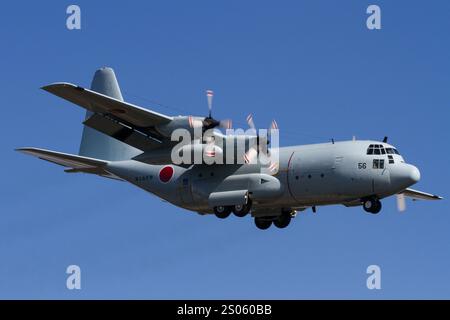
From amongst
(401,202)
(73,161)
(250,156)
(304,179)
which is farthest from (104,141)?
(401,202)

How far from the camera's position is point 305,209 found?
31.7 meters

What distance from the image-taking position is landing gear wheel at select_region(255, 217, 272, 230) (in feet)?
104

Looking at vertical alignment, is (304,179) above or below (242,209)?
above

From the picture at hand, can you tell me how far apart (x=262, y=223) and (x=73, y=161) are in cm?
714

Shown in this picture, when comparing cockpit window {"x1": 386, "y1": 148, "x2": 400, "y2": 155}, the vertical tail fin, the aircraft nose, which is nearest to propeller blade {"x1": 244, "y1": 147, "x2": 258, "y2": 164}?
cockpit window {"x1": 386, "y1": 148, "x2": 400, "y2": 155}

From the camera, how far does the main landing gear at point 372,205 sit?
28406 millimetres

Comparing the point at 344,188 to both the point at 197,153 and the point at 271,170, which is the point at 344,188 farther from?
the point at 197,153

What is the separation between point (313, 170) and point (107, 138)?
31.3 feet

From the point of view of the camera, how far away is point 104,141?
34.8 meters

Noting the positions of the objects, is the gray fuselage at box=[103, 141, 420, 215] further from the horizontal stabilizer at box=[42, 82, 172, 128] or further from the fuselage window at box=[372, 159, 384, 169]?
the horizontal stabilizer at box=[42, 82, 172, 128]

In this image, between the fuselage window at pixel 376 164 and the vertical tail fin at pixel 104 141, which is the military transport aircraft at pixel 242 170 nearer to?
the fuselage window at pixel 376 164

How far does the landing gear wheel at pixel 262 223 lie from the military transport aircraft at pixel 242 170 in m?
0.04

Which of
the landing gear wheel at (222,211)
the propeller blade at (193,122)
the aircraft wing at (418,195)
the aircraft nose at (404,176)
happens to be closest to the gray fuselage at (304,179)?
the aircraft nose at (404,176)

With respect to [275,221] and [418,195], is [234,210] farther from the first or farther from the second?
[418,195]
